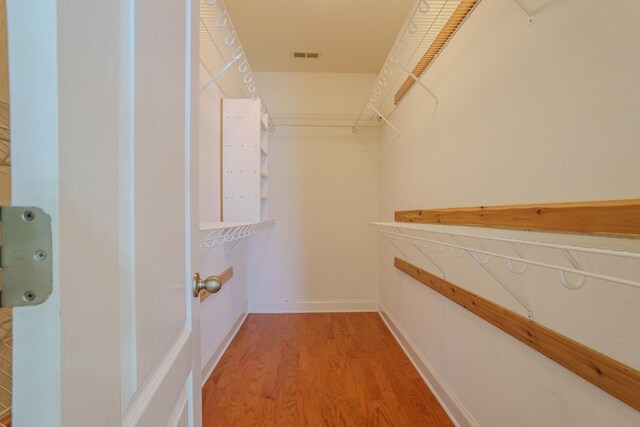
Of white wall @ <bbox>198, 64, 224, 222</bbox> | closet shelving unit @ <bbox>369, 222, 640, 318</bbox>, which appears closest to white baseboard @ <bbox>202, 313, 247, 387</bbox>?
white wall @ <bbox>198, 64, 224, 222</bbox>

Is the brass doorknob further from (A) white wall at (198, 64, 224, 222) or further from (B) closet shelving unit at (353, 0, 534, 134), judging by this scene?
(B) closet shelving unit at (353, 0, 534, 134)

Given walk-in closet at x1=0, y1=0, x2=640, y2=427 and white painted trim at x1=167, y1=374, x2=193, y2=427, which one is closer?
walk-in closet at x1=0, y1=0, x2=640, y2=427

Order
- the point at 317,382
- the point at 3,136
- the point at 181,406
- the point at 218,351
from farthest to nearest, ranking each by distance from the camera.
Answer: the point at 218,351 → the point at 317,382 → the point at 181,406 → the point at 3,136

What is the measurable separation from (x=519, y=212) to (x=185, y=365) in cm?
112

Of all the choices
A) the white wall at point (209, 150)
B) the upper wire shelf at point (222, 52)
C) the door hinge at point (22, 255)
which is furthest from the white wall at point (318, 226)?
the door hinge at point (22, 255)

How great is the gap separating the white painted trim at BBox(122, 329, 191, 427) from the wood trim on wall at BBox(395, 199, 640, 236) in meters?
1.00

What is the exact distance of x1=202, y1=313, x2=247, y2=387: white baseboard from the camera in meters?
1.76

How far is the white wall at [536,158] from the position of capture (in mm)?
677

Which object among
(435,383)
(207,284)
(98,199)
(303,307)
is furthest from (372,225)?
(98,199)

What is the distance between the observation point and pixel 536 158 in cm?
92

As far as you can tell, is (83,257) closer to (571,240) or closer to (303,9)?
(571,240)

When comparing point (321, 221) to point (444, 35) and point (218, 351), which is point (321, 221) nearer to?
point (218, 351)

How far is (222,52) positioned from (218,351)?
7.44ft

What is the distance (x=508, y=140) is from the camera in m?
1.06
